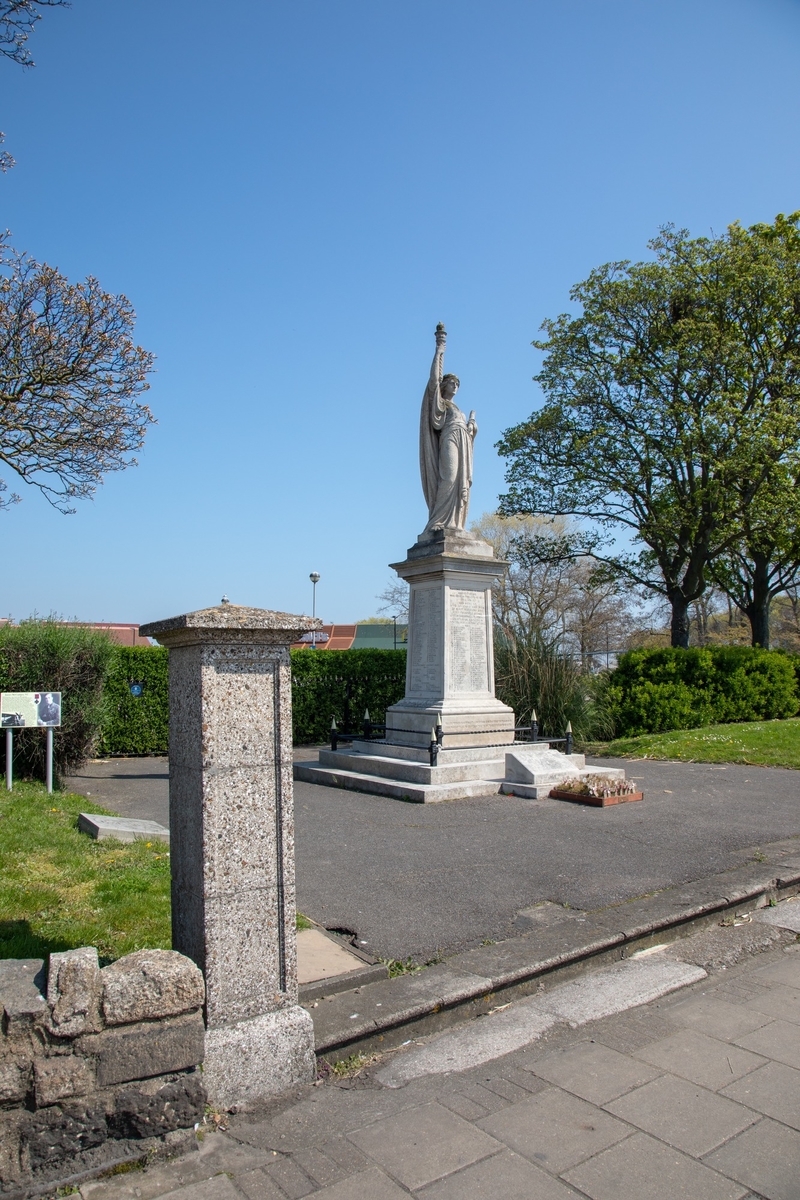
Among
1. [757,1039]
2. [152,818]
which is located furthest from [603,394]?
[757,1039]

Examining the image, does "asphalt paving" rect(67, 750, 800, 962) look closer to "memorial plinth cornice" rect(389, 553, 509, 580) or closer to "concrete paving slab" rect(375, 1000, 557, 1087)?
"concrete paving slab" rect(375, 1000, 557, 1087)

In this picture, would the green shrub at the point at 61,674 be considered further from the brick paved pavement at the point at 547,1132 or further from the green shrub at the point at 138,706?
the brick paved pavement at the point at 547,1132

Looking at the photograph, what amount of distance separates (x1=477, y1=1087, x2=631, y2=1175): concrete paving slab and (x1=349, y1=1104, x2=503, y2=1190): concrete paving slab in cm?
9

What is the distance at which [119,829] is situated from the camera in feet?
22.7

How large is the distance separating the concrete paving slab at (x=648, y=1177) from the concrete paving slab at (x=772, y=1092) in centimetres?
50

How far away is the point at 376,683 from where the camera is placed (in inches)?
691

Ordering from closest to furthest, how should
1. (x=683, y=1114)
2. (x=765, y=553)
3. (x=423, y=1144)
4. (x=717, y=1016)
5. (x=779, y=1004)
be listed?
(x=423, y=1144) < (x=683, y=1114) < (x=717, y=1016) < (x=779, y=1004) < (x=765, y=553)

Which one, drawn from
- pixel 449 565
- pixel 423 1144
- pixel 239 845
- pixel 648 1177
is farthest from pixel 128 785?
pixel 648 1177

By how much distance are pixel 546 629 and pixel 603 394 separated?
7040mm

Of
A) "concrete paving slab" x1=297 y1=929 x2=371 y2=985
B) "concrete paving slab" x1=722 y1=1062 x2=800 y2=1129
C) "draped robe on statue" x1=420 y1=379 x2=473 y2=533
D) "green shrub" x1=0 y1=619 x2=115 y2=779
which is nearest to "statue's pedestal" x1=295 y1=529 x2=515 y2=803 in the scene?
"draped robe on statue" x1=420 y1=379 x2=473 y2=533

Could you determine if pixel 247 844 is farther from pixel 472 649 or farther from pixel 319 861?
pixel 472 649

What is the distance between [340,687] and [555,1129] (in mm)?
14482

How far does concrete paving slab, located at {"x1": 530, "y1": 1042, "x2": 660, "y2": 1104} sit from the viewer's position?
10.2ft

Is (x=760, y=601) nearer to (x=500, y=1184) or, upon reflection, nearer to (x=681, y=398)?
(x=681, y=398)
